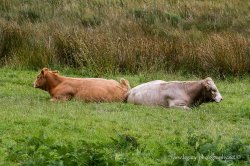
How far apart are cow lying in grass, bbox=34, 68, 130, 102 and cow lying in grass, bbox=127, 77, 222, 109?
0.37 metres

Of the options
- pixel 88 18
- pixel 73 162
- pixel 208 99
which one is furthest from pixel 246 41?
pixel 73 162

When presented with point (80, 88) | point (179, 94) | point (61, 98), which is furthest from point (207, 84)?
Result: point (61, 98)

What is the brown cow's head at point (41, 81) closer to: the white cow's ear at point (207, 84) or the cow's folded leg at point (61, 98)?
the cow's folded leg at point (61, 98)

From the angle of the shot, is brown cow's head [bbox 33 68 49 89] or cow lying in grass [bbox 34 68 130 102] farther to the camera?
brown cow's head [bbox 33 68 49 89]

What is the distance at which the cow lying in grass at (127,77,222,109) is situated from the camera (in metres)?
11.3

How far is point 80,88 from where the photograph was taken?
1166cm

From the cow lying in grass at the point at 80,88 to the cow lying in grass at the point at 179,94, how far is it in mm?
370

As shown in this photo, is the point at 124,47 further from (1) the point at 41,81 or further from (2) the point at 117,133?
(2) the point at 117,133

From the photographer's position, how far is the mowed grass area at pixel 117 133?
696 cm

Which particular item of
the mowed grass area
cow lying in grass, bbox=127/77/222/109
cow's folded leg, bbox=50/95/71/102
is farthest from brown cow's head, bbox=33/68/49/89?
cow lying in grass, bbox=127/77/222/109

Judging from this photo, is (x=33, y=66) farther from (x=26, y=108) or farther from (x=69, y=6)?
(x=69, y=6)

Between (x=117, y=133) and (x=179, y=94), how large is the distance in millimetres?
3414

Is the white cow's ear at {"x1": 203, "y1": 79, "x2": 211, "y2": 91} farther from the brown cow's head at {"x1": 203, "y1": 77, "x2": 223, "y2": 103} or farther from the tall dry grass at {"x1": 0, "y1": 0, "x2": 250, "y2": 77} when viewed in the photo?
the tall dry grass at {"x1": 0, "y1": 0, "x2": 250, "y2": 77}

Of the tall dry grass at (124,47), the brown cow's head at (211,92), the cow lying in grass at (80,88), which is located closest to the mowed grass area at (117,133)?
the brown cow's head at (211,92)
